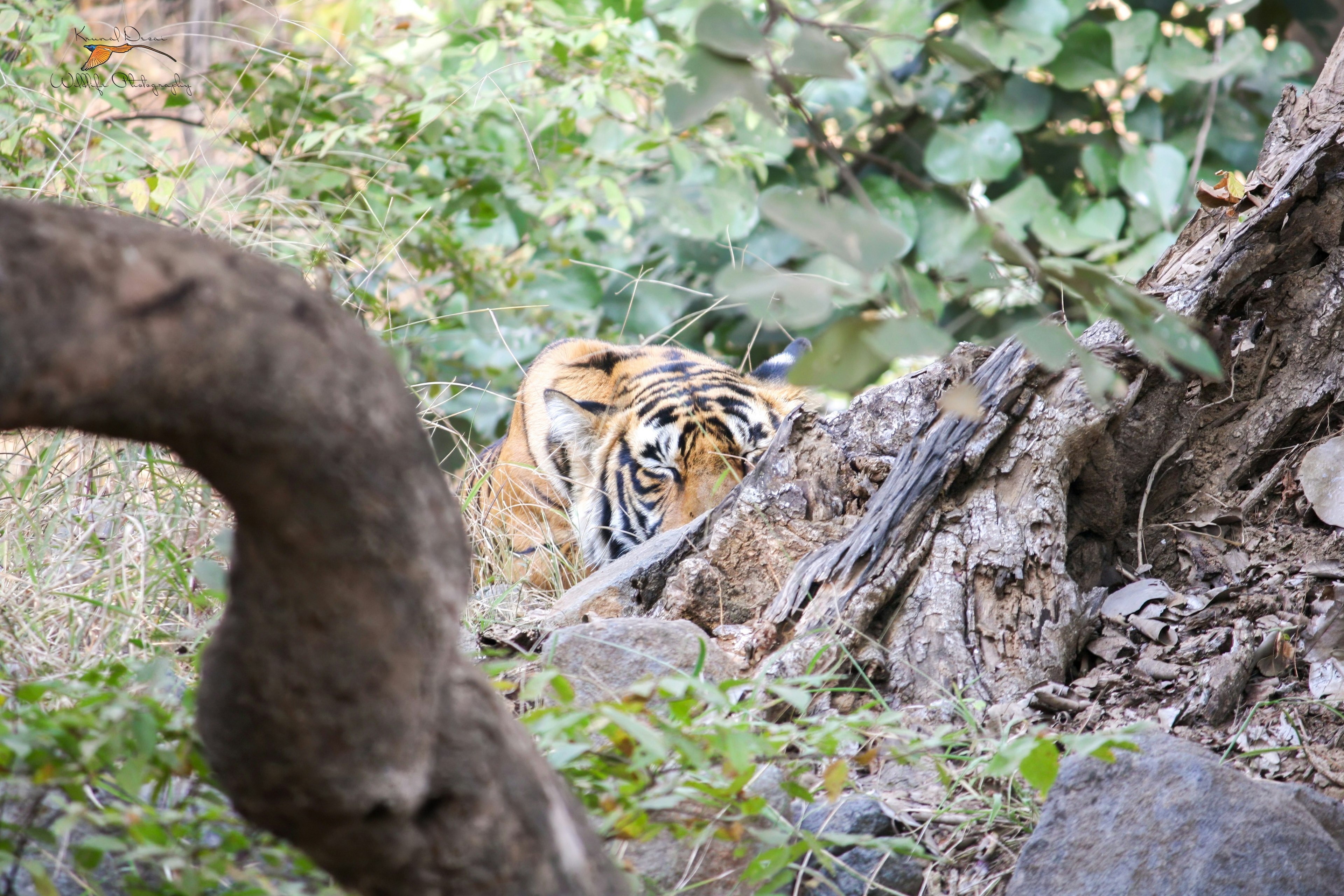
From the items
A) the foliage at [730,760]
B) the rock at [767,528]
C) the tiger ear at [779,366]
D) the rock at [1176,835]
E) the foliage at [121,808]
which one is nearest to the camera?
the foliage at [121,808]

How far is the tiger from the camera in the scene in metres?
3.67

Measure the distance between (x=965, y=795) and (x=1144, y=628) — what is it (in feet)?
2.03

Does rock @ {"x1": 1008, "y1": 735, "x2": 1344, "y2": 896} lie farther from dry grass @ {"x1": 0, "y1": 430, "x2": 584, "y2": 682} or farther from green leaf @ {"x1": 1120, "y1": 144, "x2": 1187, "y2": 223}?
green leaf @ {"x1": 1120, "y1": 144, "x2": 1187, "y2": 223}

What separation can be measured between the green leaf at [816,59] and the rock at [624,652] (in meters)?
1.17

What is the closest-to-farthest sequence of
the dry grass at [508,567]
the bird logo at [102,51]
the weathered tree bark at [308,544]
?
the weathered tree bark at [308,544] < the dry grass at [508,567] < the bird logo at [102,51]

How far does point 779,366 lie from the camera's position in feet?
13.8

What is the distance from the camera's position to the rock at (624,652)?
190 cm

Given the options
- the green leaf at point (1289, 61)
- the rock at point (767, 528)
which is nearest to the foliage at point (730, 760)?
the rock at point (767, 528)

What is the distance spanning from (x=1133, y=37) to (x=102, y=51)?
491cm

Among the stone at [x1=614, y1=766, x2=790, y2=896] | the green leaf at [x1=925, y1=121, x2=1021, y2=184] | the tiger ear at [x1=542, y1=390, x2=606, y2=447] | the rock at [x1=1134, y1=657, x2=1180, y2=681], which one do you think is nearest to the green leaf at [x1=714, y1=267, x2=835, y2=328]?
the stone at [x1=614, y1=766, x2=790, y2=896]

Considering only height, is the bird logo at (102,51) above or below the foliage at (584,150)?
above

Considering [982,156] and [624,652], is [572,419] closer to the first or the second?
[624,652]

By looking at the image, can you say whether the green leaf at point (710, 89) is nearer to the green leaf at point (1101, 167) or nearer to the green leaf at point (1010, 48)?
the green leaf at point (1010, 48)

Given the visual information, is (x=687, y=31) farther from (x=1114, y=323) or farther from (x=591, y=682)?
(x=591, y=682)
